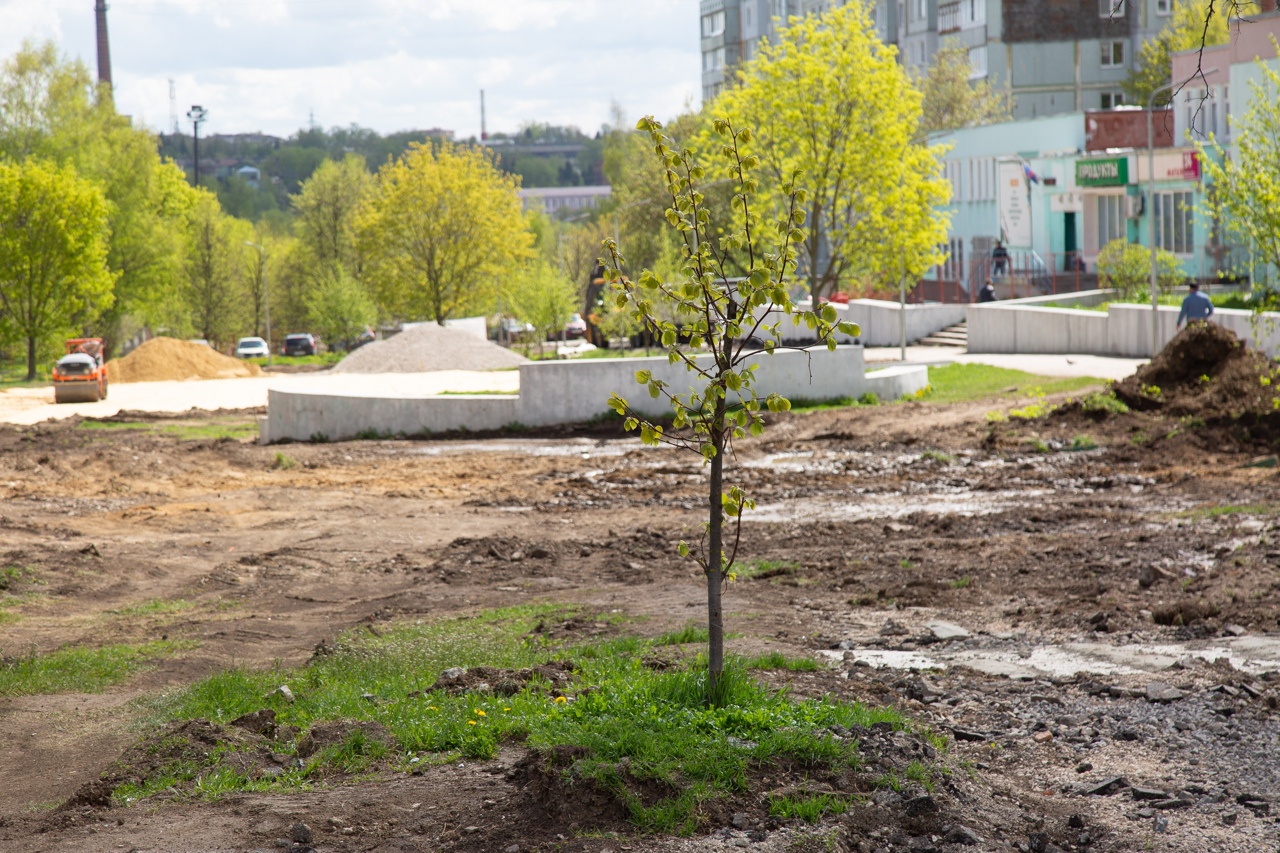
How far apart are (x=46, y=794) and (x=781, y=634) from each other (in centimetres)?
519

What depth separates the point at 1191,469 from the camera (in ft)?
57.3

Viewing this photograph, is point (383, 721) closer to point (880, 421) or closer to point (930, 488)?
point (930, 488)

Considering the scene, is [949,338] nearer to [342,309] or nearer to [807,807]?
[342,309]

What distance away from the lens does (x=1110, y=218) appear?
167ft

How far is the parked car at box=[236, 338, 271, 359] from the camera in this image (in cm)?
7312

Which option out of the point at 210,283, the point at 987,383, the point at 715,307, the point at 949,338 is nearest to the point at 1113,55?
the point at 949,338

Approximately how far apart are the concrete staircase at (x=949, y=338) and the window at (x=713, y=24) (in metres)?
65.2

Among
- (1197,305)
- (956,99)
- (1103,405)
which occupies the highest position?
(956,99)

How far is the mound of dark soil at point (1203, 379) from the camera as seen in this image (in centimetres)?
1955

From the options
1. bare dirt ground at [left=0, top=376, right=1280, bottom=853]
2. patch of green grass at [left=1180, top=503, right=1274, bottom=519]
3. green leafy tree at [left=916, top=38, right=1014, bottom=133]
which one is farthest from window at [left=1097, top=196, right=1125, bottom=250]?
patch of green grass at [left=1180, top=503, right=1274, bottom=519]

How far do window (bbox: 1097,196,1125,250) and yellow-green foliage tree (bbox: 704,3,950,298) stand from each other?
17.0m

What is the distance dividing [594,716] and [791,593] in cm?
507

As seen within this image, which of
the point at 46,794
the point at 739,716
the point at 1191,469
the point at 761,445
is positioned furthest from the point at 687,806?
the point at 761,445

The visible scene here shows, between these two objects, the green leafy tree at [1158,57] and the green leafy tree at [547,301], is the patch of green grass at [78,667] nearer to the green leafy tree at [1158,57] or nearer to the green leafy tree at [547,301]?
the green leafy tree at [547,301]
